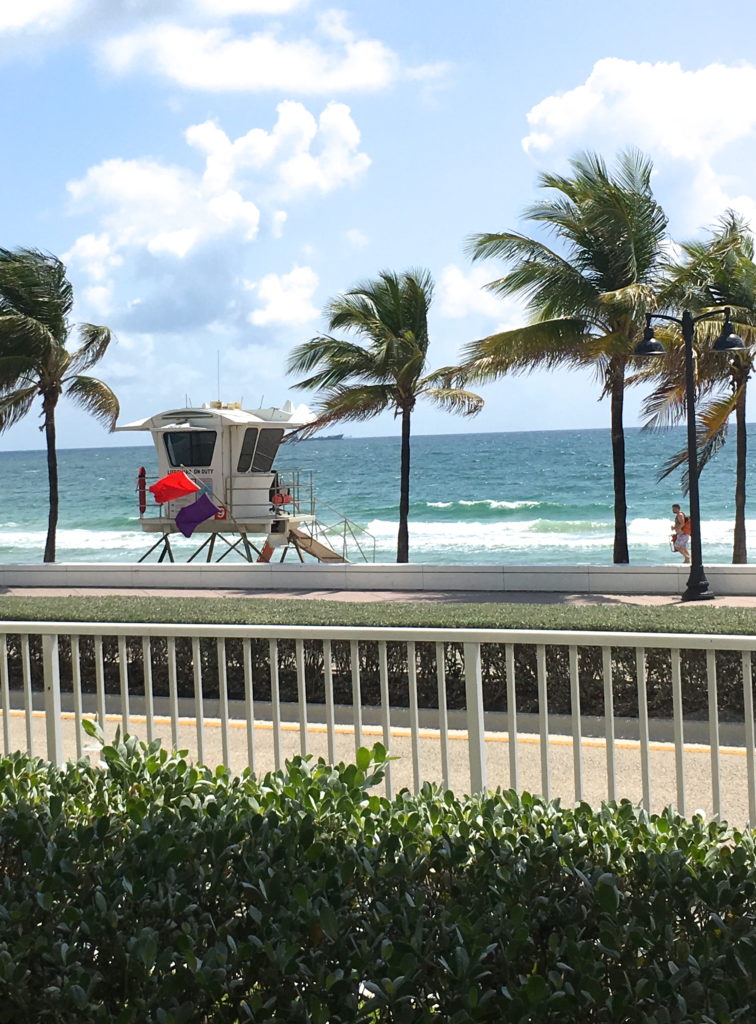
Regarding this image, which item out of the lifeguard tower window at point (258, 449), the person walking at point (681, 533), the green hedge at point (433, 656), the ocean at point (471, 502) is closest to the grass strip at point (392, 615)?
the green hedge at point (433, 656)

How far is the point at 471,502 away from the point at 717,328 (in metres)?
53.4

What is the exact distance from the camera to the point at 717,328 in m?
20.9

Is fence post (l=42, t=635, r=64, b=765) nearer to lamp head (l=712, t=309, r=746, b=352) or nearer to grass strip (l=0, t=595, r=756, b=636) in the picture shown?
grass strip (l=0, t=595, r=756, b=636)

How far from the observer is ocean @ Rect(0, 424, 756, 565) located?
54156mm

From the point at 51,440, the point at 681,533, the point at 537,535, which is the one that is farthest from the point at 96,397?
the point at 537,535

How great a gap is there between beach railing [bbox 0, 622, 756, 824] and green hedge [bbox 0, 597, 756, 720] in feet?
0.09

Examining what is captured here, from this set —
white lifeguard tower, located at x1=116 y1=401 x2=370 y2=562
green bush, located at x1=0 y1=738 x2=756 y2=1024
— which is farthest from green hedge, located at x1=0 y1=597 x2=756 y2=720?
white lifeguard tower, located at x1=116 y1=401 x2=370 y2=562

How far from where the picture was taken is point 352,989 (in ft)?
9.38

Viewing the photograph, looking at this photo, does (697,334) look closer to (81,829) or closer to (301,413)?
(301,413)

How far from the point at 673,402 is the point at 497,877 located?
72.4 ft

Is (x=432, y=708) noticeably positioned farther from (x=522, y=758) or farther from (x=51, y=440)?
(x=51, y=440)

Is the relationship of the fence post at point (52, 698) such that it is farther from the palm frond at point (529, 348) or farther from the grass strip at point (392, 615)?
the palm frond at point (529, 348)

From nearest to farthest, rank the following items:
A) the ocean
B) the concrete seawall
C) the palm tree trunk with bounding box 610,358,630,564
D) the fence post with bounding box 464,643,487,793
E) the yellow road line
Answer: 1. the fence post with bounding box 464,643,487,793
2. the yellow road line
3. the concrete seawall
4. the palm tree trunk with bounding box 610,358,630,564
5. the ocean

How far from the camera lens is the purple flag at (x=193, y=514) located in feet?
96.4
